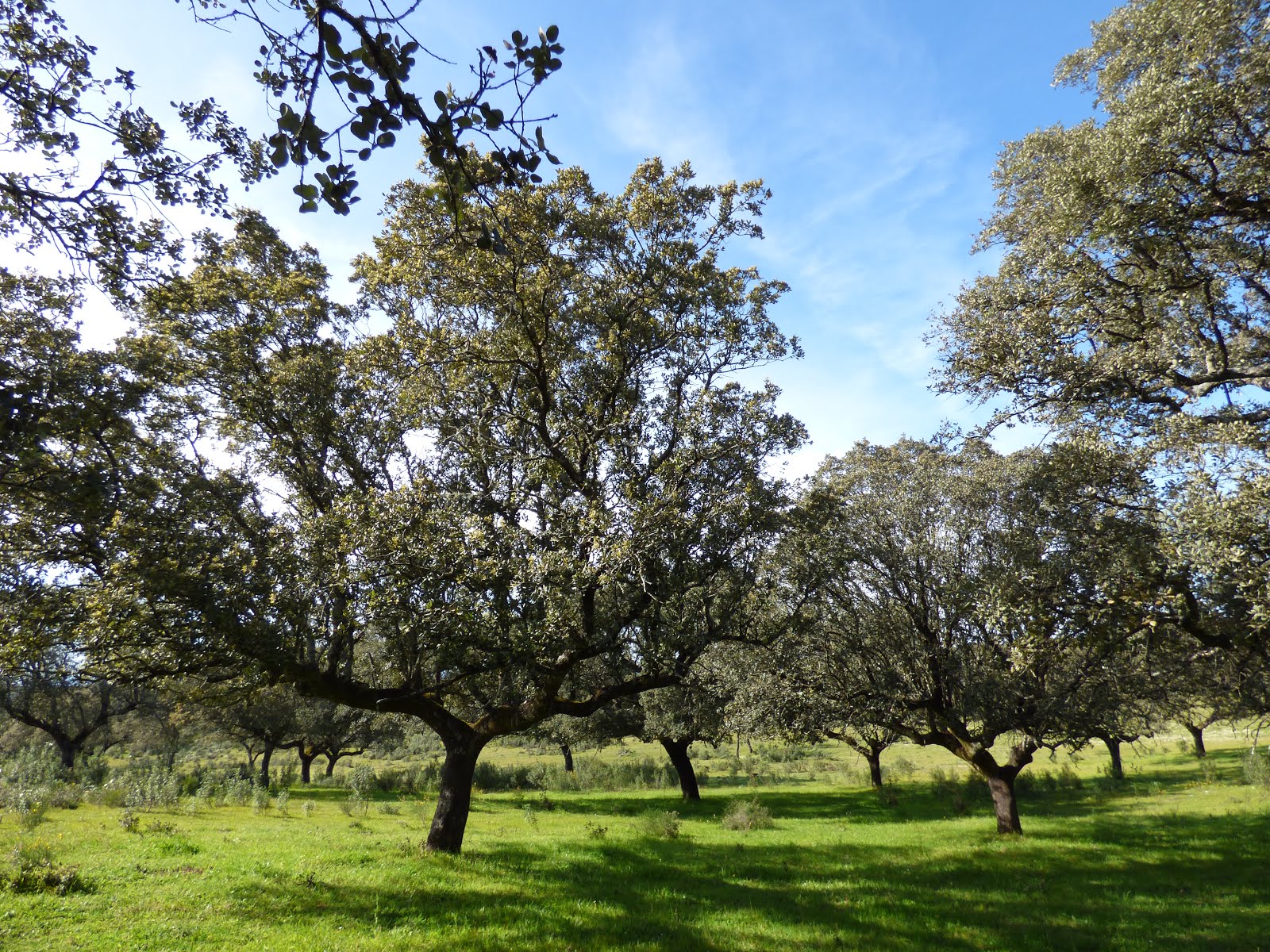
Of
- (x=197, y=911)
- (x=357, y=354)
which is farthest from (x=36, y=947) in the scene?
(x=357, y=354)

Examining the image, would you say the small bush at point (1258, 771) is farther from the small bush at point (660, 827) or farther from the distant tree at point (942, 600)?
the small bush at point (660, 827)

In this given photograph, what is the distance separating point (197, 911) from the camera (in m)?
11.0

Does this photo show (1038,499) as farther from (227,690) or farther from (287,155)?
(227,690)

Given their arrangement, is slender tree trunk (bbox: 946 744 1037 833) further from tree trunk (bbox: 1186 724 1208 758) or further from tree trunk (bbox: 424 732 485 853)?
tree trunk (bbox: 1186 724 1208 758)

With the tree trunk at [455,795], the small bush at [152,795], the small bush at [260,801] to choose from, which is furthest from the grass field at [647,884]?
the small bush at [152,795]

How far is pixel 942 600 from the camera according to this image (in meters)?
19.5

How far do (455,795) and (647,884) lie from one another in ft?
18.5

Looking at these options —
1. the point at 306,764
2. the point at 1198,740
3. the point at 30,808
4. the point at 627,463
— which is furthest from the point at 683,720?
the point at 1198,740

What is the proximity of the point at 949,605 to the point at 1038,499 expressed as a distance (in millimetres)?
5380

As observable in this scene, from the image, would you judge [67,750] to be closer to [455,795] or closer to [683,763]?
[683,763]

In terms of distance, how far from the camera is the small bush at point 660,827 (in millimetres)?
22406

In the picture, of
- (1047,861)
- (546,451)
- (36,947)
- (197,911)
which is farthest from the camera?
(1047,861)

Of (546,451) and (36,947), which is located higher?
(546,451)

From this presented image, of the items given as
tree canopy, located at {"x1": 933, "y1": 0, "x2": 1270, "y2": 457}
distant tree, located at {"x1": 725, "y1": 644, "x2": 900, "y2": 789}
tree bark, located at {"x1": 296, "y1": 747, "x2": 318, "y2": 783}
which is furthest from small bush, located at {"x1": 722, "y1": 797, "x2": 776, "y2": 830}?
tree bark, located at {"x1": 296, "y1": 747, "x2": 318, "y2": 783}
